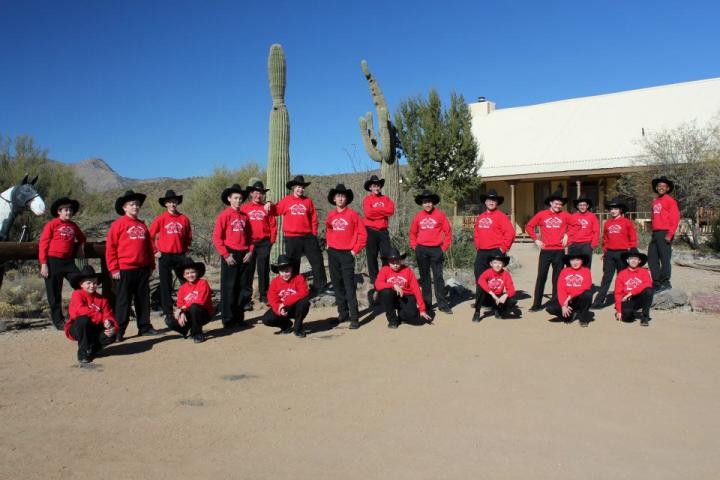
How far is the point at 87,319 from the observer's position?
5934 millimetres

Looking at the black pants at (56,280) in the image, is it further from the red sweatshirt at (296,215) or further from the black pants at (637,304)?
the black pants at (637,304)

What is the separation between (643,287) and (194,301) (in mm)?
5487

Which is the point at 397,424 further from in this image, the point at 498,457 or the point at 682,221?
the point at 682,221

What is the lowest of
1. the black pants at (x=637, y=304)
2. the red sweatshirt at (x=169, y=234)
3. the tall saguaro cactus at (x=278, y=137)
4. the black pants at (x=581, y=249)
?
the black pants at (x=637, y=304)

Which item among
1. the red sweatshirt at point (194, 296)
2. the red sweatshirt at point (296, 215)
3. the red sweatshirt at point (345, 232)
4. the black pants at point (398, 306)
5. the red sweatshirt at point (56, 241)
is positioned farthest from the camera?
the red sweatshirt at point (296, 215)

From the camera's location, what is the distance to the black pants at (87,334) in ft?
19.4

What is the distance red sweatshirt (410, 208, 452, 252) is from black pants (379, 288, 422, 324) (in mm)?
864

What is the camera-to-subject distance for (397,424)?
4203mm

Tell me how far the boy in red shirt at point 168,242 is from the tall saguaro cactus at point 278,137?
10.6 ft

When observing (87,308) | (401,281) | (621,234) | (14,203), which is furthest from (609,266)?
(14,203)

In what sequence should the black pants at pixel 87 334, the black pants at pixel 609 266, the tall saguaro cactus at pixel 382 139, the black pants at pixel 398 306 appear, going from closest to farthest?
the black pants at pixel 87 334, the black pants at pixel 398 306, the black pants at pixel 609 266, the tall saguaro cactus at pixel 382 139

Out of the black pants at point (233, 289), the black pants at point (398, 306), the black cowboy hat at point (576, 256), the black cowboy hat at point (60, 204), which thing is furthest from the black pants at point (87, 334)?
the black cowboy hat at point (576, 256)

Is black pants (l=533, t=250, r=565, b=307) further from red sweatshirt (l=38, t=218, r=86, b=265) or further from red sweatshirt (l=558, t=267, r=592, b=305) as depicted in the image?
red sweatshirt (l=38, t=218, r=86, b=265)

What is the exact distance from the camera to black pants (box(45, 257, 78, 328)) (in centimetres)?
742
